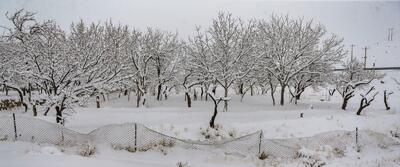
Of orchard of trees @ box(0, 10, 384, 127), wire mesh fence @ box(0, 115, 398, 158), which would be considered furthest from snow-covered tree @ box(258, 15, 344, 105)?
wire mesh fence @ box(0, 115, 398, 158)

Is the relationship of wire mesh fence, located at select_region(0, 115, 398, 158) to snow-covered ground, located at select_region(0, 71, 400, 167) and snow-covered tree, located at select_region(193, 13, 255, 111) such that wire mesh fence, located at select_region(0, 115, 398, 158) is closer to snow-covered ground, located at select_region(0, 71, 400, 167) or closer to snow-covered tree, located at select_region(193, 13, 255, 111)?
snow-covered ground, located at select_region(0, 71, 400, 167)

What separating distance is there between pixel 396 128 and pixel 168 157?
17530mm

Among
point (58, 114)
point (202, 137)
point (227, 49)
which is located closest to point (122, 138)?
point (58, 114)

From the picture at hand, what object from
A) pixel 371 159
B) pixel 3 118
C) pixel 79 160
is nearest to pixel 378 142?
pixel 371 159

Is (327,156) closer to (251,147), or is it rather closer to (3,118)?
(251,147)

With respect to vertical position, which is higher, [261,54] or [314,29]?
[314,29]

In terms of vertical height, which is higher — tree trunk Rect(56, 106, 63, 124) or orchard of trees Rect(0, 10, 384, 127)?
orchard of trees Rect(0, 10, 384, 127)

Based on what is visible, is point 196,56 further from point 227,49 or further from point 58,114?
point 58,114

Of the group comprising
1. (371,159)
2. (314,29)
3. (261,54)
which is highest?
(314,29)

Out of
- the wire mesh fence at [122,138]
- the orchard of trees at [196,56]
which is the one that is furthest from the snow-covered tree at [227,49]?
the wire mesh fence at [122,138]

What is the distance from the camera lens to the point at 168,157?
1316 centimetres

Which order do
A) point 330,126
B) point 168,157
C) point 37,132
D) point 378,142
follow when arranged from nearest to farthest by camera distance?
1. point 168,157
2. point 37,132
3. point 378,142
4. point 330,126

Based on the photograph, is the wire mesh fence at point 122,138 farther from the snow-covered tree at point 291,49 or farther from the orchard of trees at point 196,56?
the snow-covered tree at point 291,49

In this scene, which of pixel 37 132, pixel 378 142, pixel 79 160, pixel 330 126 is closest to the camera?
pixel 79 160
